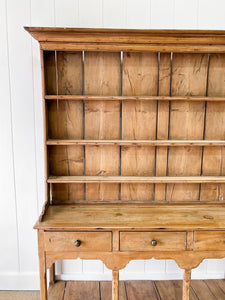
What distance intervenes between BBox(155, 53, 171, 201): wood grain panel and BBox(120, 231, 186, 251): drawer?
1.55 ft

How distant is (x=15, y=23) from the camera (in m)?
2.04

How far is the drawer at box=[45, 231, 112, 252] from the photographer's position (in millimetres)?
1663

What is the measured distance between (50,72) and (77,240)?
50.1 inches

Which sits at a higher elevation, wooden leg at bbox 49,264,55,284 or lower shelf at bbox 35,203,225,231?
lower shelf at bbox 35,203,225,231

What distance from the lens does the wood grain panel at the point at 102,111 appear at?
198 cm

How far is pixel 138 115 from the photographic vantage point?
2.04 m

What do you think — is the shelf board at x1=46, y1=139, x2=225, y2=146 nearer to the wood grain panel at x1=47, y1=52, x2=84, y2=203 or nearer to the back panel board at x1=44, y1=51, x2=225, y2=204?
the back panel board at x1=44, y1=51, x2=225, y2=204

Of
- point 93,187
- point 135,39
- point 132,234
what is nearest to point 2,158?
point 93,187

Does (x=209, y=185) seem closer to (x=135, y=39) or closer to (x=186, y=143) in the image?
(x=186, y=143)

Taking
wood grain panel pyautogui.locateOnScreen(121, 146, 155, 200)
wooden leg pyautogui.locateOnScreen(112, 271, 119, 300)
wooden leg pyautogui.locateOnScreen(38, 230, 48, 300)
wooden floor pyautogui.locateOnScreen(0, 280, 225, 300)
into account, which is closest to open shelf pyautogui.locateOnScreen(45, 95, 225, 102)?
wood grain panel pyautogui.locateOnScreen(121, 146, 155, 200)

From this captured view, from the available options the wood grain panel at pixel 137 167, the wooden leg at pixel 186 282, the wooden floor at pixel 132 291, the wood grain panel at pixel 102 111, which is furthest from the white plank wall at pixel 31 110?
the wood grain panel at pixel 137 167

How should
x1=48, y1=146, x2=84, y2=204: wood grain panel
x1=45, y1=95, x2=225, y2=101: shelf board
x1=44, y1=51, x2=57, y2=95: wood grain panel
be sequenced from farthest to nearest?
x1=48, y1=146, x2=84, y2=204: wood grain panel, x1=44, y1=51, x2=57, y2=95: wood grain panel, x1=45, y1=95, x2=225, y2=101: shelf board

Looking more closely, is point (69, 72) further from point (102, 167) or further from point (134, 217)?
point (134, 217)

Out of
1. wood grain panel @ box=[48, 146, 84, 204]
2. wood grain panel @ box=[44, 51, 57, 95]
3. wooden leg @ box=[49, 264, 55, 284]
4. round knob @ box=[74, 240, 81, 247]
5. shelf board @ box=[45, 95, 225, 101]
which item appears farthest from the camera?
wooden leg @ box=[49, 264, 55, 284]
